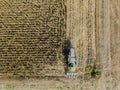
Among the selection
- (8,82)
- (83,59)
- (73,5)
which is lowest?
(8,82)

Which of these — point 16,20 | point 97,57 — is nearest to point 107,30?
point 97,57

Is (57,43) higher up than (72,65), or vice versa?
(57,43)

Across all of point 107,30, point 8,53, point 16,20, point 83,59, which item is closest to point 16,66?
point 8,53

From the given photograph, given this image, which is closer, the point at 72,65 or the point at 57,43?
the point at 72,65

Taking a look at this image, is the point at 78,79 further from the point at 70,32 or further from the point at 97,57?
the point at 70,32

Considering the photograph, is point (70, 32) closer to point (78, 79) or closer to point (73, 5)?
point (73, 5)

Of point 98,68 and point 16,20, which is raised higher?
point 16,20
